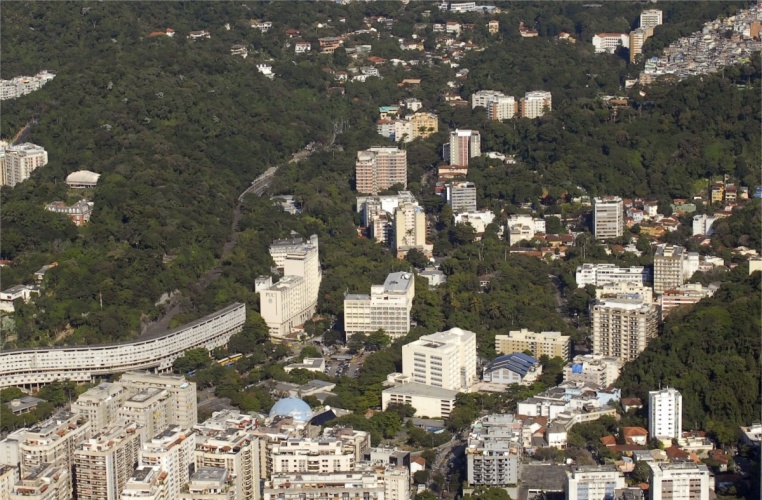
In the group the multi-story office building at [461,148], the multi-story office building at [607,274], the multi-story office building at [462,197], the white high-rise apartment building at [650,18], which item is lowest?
the multi-story office building at [607,274]

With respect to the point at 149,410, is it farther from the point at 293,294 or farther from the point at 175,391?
the point at 293,294

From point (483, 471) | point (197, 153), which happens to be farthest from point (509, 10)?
point (483, 471)

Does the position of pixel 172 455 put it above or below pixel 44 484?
above

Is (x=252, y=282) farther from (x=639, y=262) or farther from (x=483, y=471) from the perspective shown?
(x=483, y=471)

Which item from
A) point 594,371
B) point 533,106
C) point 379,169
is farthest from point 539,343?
point 533,106

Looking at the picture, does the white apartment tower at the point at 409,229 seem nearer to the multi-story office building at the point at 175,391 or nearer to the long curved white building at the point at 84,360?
the long curved white building at the point at 84,360

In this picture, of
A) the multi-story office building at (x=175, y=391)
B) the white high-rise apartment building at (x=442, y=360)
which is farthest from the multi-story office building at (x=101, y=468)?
the white high-rise apartment building at (x=442, y=360)
